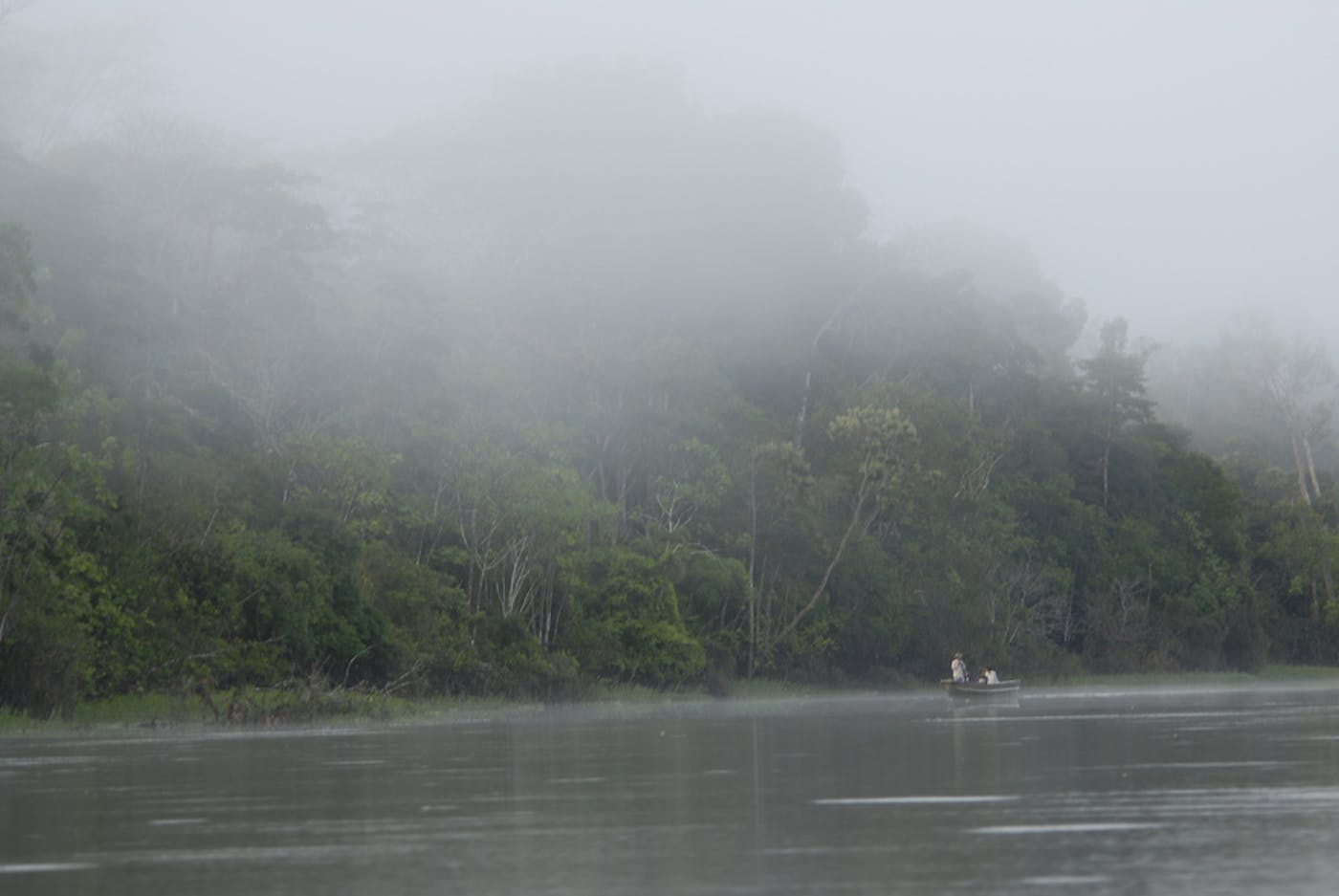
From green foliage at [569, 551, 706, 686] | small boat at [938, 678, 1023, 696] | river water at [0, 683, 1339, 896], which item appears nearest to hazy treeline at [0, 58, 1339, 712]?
green foliage at [569, 551, 706, 686]

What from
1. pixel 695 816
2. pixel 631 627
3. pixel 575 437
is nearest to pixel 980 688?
pixel 631 627

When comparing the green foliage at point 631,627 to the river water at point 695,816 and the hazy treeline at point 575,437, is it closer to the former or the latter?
the hazy treeline at point 575,437

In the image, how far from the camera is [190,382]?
57656 mm

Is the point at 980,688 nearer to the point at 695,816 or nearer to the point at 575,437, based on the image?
the point at 575,437

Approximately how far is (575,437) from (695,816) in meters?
55.9

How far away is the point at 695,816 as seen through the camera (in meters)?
13.3

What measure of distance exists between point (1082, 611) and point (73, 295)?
46312mm

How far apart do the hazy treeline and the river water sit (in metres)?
15.3

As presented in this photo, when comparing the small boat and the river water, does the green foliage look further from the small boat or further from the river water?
the river water

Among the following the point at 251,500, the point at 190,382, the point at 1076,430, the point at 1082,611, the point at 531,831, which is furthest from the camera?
the point at 1076,430

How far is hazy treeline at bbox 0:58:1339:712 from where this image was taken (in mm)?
40844

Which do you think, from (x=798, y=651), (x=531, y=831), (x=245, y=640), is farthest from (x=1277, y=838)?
(x=798, y=651)

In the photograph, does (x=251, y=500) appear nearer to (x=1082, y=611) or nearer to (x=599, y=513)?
(x=599, y=513)

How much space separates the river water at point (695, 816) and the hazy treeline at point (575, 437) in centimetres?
1526
